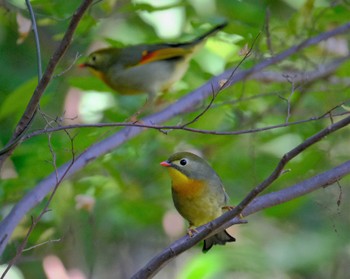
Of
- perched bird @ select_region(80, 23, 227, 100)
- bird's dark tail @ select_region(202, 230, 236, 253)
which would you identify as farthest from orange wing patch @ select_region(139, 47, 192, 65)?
bird's dark tail @ select_region(202, 230, 236, 253)

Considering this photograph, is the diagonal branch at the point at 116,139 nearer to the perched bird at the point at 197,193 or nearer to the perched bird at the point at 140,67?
the perched bird at the point at 197,193

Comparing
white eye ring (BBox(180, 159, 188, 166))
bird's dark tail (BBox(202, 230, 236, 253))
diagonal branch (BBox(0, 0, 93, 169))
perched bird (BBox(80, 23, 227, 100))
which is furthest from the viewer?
perched bird (BBox(80, 23, 227, 100))

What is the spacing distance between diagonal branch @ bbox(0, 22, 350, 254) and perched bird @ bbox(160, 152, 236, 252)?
21 centimetres

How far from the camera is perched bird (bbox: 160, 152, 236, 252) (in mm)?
3160

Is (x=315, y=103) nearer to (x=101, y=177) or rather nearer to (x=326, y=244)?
(x=326, y=244)

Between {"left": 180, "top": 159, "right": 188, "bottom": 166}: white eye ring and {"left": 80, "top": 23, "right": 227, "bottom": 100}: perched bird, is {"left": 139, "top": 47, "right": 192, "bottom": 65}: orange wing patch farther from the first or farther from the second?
{"left": 180, "top": 159, "right": 188, "bottom": 166}: white eye ring

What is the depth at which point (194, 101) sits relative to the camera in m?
3.46

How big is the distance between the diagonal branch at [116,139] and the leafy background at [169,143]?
0.20ft

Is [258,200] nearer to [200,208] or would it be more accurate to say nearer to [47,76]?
[47,76]

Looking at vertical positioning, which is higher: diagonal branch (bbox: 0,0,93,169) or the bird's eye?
diagonal branch (bbox: 0,0,93,169)

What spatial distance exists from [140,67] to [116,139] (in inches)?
74.1

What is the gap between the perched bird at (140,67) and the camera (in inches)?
188

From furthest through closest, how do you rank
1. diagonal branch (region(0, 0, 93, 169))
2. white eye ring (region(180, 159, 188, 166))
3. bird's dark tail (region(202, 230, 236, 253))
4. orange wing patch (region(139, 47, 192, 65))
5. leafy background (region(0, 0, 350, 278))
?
orange wing patch (region(139, 47, 192, 65)) → leafy background (region(0, 0, 350, 278)) → white eye ring (region(180, 159, 188, 166)) → bird's dark tail (region(202, 230, 236, 253)) → diagonal branch (region(0, 0, 93, 169))

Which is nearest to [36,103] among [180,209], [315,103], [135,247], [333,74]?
[180,209]
